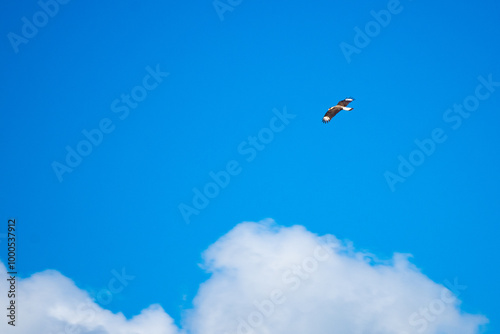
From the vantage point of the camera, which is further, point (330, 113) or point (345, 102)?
point (330, 113)

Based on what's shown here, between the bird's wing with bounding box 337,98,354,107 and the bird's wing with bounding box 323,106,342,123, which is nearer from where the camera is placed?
the bird's wing with bounding box 337,98,354,107

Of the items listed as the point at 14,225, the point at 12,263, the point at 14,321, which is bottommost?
the point at 14,321

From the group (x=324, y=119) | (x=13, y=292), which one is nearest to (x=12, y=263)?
(x=13, y=292)

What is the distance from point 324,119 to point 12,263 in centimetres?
3269

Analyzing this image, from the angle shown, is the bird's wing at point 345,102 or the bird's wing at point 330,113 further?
the bird's wing at point 330,113

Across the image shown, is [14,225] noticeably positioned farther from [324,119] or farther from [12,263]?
[324,119]

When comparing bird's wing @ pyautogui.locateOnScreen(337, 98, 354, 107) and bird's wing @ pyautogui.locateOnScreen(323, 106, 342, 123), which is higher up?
bird's wing @ pyautogui.locateOnScreen(337, 98, 354, 107)

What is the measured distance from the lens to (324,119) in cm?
4925

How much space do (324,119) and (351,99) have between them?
119 inches

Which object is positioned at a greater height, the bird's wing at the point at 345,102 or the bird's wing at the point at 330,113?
the bird's wing at the point at 345,102

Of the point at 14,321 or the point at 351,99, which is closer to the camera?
the point at 351,99

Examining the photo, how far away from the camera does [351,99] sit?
1882 inches

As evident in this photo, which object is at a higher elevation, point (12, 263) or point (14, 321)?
point (12, 263)

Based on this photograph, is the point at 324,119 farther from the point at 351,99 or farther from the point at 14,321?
the point at 14,321
